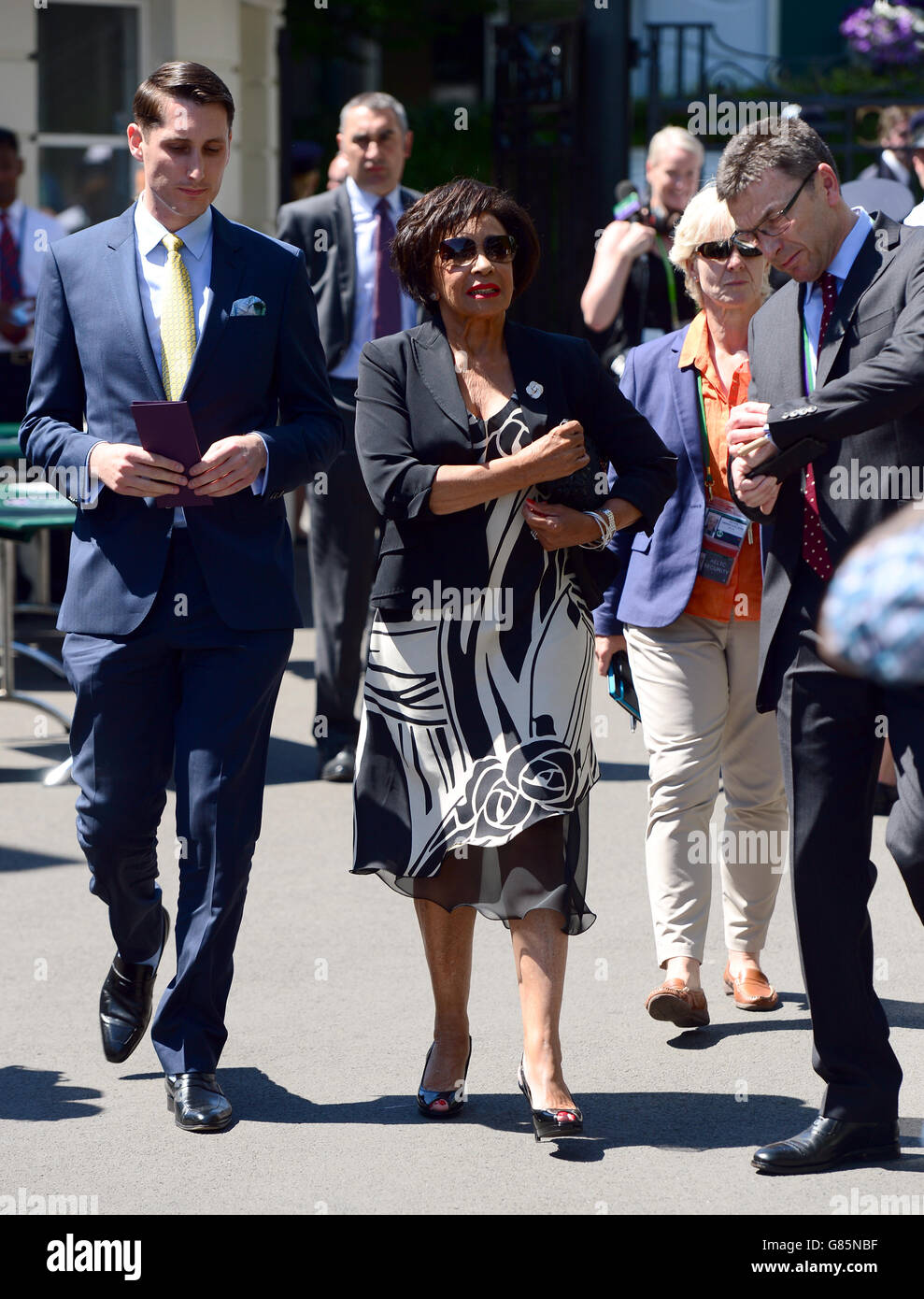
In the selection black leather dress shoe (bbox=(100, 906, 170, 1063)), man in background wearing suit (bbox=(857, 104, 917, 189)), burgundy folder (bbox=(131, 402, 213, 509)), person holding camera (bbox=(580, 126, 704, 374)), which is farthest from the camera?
man in background wearing suit (bbox=(857, 104, 917, 189))

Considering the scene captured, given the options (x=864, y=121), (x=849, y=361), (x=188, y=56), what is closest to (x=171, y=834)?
(x=849, y=361)

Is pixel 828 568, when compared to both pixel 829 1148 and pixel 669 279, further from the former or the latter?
pixel 669 279

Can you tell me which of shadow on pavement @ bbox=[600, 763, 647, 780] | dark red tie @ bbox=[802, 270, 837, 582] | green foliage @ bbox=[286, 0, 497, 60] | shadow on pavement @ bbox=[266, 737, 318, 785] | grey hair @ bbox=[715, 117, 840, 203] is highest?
green foliage @ bbox=[286, 0, 497, 60]

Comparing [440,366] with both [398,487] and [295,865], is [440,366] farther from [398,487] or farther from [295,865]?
[295,865]

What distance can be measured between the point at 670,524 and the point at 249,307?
4.52ft

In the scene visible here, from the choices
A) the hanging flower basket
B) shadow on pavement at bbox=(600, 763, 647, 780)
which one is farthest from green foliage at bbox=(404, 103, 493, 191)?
shadow on pavement at bbox=(600, 763, 647, 780)

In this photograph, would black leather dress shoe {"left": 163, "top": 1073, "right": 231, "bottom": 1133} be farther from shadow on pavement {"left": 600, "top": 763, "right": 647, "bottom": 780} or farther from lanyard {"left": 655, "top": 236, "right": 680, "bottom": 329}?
lanyard {"left": 655, "top": 236, "right": 680, "bottom": 329}

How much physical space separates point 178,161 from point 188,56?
11.4 meters

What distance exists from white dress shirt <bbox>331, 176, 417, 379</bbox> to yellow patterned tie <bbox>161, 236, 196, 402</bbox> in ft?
11.1

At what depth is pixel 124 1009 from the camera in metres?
4.78

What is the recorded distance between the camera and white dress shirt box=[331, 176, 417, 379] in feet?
26.0

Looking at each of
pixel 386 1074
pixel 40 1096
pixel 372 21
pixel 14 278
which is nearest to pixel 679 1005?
pixel 386 1074

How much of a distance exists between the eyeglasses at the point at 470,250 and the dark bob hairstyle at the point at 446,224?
0.10 feet

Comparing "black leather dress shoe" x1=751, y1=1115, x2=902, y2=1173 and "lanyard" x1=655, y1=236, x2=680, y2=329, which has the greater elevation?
"lanyard" x1=655, y1=236, x2=680, y2=329
